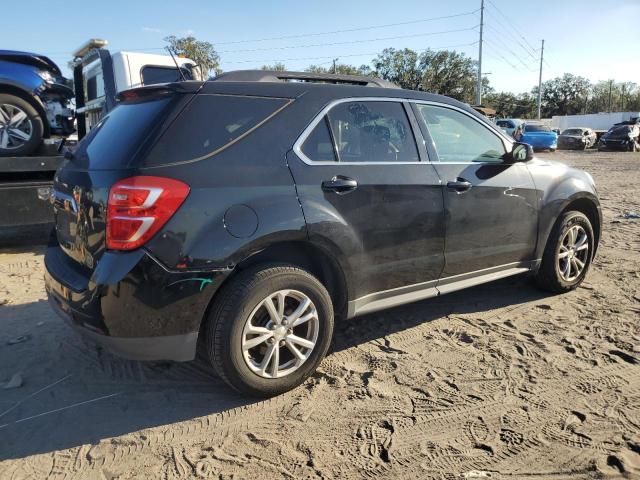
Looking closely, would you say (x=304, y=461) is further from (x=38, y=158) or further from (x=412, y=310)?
(x=38, y=158)

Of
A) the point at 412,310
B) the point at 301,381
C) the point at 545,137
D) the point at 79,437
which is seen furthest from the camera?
the point at 545,137

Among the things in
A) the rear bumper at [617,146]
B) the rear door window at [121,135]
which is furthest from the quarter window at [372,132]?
the rear bumper at [617,146]

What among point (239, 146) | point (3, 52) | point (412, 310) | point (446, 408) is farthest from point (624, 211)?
point (3, 52)

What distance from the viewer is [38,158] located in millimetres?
6348

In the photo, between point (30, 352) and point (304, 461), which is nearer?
point (304, 461)

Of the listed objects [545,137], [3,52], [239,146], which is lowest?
[545,137]

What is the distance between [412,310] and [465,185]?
4.03ft

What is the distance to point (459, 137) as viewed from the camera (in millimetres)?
4031

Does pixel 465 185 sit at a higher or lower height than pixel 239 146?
lower

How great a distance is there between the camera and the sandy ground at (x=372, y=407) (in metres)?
2.53

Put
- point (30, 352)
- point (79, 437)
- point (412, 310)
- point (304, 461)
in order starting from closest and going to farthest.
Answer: point (304, 461) < point (79, 437) < point (30, 352) < point (412, 310)

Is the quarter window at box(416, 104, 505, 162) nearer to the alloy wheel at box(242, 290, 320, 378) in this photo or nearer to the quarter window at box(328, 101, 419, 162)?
the quarter window at box(328, 101, 419, 162)

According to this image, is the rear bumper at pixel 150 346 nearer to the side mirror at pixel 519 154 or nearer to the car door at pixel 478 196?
the car door at pixel 478 196

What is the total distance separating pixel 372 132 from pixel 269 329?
1507mm
